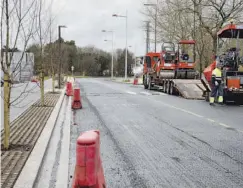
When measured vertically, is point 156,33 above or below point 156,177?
above

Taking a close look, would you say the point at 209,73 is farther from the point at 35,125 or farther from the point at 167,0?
the point at 167,0

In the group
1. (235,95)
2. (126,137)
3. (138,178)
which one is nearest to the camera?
(138,178)

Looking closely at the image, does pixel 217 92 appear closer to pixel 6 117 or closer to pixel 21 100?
pixel 21 100

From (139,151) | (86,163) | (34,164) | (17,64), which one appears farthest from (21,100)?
(86,163)

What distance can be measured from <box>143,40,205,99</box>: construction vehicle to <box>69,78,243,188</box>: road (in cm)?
1011

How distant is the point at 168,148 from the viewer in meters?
8.09

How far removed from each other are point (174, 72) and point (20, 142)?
21548mm

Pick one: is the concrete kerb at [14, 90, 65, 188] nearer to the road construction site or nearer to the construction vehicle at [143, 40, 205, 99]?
the road construction site

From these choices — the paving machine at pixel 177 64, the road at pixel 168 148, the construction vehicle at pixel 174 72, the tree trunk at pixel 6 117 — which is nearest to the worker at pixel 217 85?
the road at pixel 168 148

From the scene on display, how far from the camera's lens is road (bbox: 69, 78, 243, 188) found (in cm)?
592

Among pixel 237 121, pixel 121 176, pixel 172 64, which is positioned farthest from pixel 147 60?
pixel 121 176

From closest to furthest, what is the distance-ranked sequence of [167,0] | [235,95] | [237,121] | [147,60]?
[237,121] < [235,95] < [147,60] < [167,0]

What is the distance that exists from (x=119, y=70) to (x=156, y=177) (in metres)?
111

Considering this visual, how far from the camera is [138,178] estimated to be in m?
5.92
